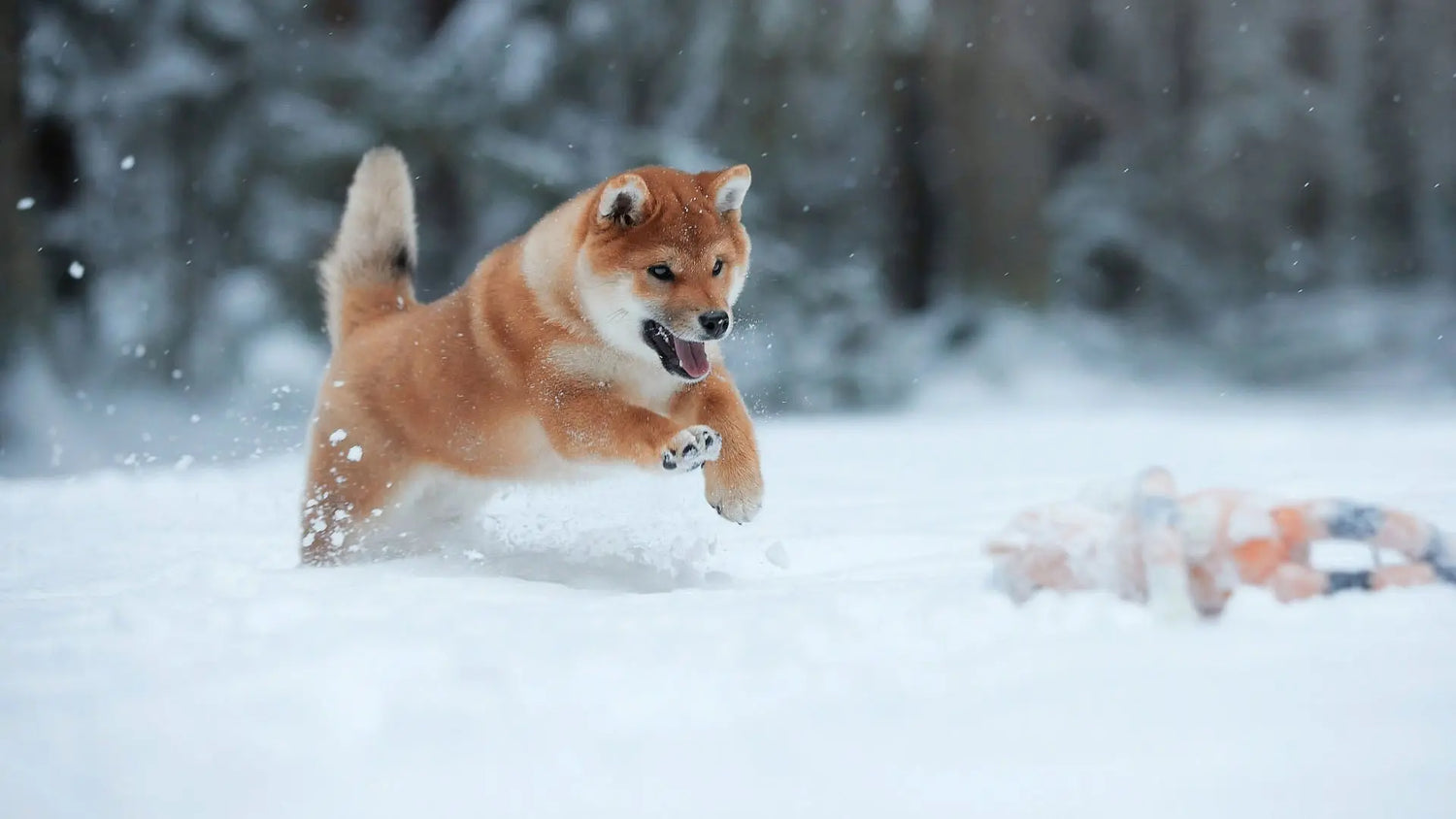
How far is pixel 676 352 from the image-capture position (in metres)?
2.90

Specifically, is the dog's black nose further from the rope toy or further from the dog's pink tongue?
the rope toy

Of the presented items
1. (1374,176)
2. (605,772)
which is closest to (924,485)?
(605,772)

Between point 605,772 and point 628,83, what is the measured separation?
780 cm

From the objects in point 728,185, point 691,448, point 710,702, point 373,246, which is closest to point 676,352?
point 691,448

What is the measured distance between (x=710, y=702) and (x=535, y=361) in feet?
5.07

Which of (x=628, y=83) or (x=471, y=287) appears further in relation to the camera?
(x=628, y=83)

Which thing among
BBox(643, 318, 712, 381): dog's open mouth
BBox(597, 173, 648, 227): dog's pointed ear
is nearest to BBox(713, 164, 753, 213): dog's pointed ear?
BBox(597, 173, 648, 227): dog's pointed ear

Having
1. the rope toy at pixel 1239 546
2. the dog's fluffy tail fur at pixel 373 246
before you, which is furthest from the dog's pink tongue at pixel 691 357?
the rope toy at pixel 1239 546

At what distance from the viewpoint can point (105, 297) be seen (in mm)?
8516

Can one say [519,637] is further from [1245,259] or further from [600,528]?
[1245,259]

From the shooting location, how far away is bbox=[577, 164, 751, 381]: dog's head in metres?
2.87

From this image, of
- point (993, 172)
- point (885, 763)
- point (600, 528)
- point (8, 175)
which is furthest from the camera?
→ point (993, 172)

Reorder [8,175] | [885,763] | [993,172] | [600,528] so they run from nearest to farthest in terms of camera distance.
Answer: [885,763] < [600,528] < [8,175] < [993,172]

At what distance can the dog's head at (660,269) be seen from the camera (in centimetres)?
287
